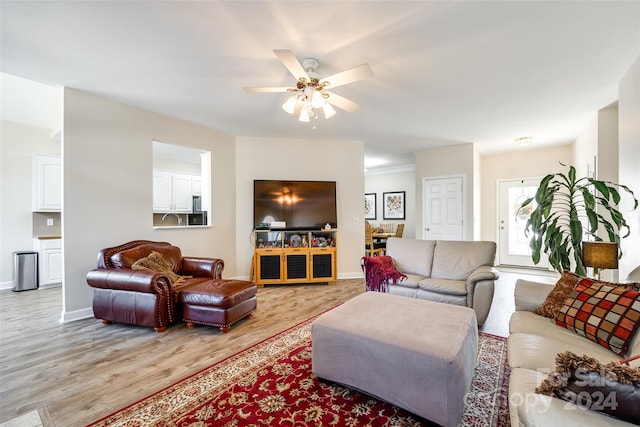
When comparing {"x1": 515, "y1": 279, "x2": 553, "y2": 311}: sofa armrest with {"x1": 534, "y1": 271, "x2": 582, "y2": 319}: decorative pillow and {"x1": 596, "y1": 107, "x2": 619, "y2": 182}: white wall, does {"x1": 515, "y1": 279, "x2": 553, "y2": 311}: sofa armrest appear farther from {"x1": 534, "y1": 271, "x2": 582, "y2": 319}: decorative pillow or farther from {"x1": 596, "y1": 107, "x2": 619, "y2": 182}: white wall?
{"x1": 596, "y1": 107, "x2": 619, "y2": 182}: white wall

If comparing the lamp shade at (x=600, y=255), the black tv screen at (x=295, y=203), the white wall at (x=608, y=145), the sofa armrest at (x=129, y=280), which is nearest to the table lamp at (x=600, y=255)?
the lamp shade at (x=600, y=255)

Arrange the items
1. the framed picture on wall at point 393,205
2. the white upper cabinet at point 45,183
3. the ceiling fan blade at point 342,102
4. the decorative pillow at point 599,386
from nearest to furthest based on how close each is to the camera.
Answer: the decorative pillow at point 599,386 → the ceiling fan blade at point 342,102 → the white upper cabinet at point 45,183 → the framed picture on wall at point 393,205

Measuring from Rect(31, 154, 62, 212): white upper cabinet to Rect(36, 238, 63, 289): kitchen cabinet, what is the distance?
600 mm

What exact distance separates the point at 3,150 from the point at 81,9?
4.39 meters

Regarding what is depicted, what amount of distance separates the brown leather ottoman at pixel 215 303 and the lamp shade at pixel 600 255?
3153mm

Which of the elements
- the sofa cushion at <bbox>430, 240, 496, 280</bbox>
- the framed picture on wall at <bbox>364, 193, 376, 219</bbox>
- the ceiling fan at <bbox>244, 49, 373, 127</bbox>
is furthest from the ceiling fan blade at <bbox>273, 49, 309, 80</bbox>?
the framed picture on wall at <bbox>364, 193, 376, 219</bbox>

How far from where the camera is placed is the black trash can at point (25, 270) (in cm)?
431

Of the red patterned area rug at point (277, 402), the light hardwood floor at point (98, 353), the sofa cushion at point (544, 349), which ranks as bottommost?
the light hardwood floor at point (98, 353)

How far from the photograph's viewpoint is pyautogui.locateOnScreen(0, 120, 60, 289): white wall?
442 centimetres

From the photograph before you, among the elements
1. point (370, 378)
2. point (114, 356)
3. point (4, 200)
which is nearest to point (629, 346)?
point (370, 378)

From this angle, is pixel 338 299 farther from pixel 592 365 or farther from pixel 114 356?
pixel 592 365

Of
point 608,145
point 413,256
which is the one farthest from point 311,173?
point 608,145

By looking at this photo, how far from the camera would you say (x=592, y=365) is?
0.90 meters

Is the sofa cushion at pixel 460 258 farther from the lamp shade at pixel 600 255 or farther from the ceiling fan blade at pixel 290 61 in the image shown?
the ceiling fan blade at pixel 290 61
